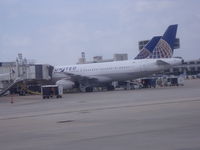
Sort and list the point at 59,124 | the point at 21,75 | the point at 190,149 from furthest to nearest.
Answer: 1. the point at 21,75
2. the point at 59,124
3. the point at 190,149

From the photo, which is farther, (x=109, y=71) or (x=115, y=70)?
(x=109, y=71)

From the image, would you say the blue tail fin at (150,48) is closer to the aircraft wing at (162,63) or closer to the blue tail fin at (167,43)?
the blue tail fin at (167,43)

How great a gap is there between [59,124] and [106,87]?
49224 millimetres

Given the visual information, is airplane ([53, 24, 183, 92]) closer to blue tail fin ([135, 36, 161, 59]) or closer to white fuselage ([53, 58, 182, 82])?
white fuselage ([53, 58, 182, 82])

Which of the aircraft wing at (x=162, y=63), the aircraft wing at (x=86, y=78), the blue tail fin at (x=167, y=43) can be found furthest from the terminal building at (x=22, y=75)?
the blue tail fin at (x=167, y=43)

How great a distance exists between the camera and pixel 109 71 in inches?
2598

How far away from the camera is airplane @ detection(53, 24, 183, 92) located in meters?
62.8

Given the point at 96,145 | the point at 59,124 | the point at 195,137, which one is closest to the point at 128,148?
the point at 96,145

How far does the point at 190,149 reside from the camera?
485 inches

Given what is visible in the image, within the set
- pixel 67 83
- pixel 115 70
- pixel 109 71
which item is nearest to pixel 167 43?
pixel 115 70

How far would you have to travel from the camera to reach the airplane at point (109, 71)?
2470 inches


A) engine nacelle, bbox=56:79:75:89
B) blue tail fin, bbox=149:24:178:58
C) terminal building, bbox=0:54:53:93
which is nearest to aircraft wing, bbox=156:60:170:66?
blue tail fin, bbox=149:24:178:58

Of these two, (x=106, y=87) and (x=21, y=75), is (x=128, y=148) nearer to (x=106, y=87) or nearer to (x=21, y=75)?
(x=21, y=75)

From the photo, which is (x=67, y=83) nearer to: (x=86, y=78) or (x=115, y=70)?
(x=86, y=78)
